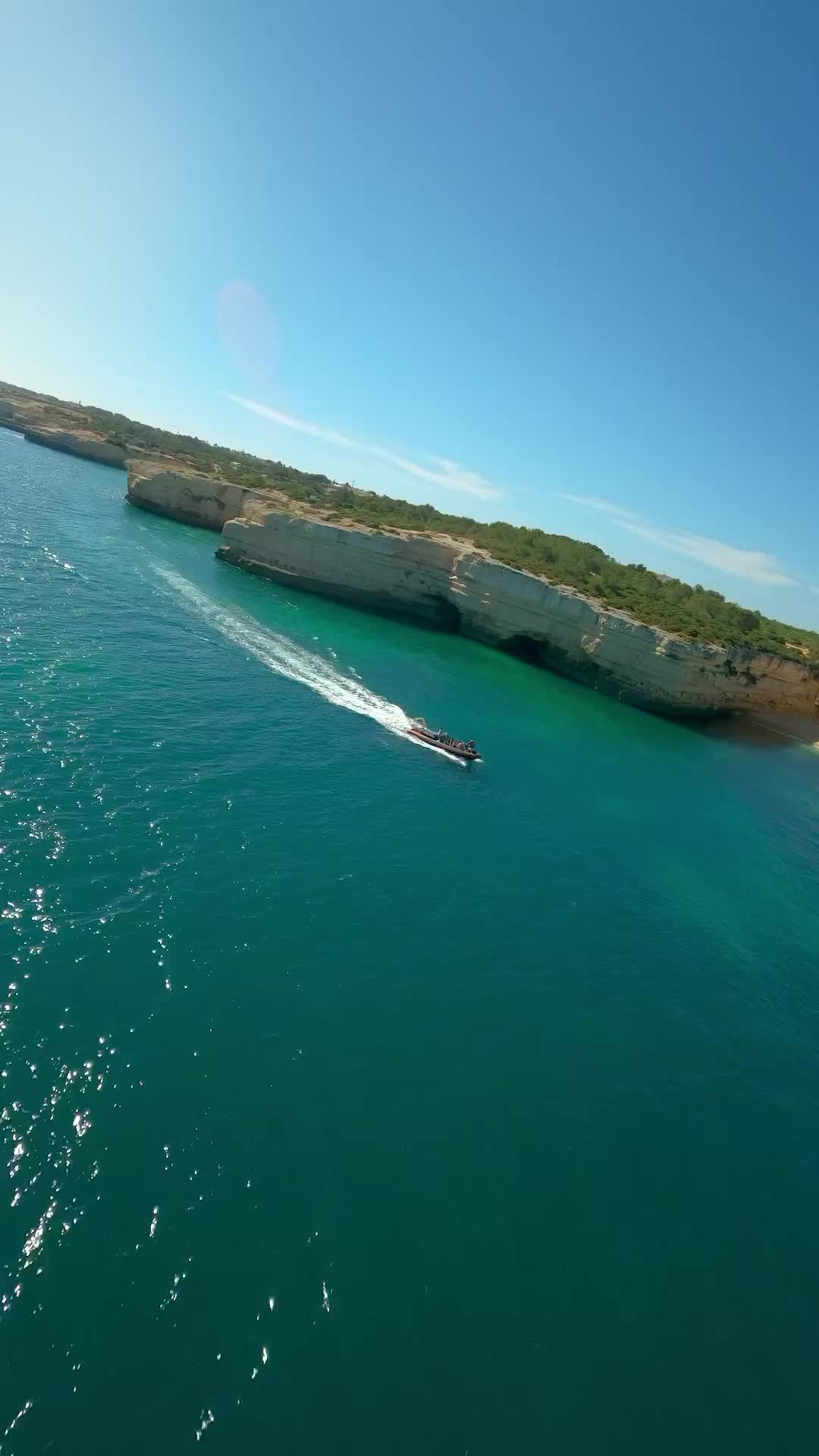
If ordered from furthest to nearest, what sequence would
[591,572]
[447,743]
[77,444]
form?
[77,444], [591,572], [447,743]

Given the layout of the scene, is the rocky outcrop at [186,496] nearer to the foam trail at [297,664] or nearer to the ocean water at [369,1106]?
the foam trail at [297,664]

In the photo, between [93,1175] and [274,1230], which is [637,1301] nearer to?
[274,1230]

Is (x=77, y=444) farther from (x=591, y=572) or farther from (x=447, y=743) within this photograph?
(x=447, y=743)

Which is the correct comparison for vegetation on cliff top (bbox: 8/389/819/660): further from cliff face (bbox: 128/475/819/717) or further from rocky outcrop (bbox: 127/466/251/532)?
rocky outcrop (bbox: 127/466/251/532)

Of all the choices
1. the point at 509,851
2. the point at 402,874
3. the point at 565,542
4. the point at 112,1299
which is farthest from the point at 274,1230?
the point at 565,542

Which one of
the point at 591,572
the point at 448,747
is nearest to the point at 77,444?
the point at 591,572

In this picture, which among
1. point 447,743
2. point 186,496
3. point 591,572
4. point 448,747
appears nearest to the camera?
point 448,747

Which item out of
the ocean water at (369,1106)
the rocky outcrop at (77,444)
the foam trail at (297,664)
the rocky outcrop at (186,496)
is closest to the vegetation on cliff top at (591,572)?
the rocky outcrop at (186,496)
